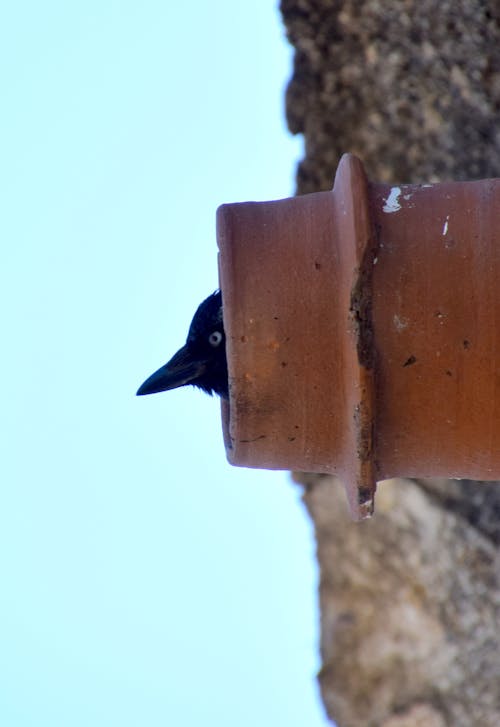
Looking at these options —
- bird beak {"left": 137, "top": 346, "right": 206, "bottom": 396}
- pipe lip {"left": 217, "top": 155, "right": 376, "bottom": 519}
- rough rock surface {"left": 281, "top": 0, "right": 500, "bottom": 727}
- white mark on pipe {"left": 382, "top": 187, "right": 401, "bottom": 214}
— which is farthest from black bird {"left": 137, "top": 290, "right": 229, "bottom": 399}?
rough rock surface {"left": 281, "top": 0, "right": 500, "bottom": 727}

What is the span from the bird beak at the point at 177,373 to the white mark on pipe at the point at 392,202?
593mm

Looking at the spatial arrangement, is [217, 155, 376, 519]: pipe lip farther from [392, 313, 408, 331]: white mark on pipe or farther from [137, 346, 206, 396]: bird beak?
[137, 346, 206, 396]: bird beak

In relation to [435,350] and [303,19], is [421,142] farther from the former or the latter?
[435,350]

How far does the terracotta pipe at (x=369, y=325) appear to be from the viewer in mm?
1602

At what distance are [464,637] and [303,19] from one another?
2.24 m

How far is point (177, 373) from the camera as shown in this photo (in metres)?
2.05

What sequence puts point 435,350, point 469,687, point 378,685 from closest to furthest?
point 435,350 → point 469,687 → point 378,685

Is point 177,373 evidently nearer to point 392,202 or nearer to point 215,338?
point 215,338

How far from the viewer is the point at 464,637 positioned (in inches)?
119

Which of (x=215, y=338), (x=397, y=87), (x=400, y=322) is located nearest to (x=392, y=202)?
(x=400, y=322)

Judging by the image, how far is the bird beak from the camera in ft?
6.73

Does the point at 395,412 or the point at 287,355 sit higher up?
the point at 287,355

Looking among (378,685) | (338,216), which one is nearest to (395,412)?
(338,216)

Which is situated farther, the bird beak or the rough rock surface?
the rough rock surface
